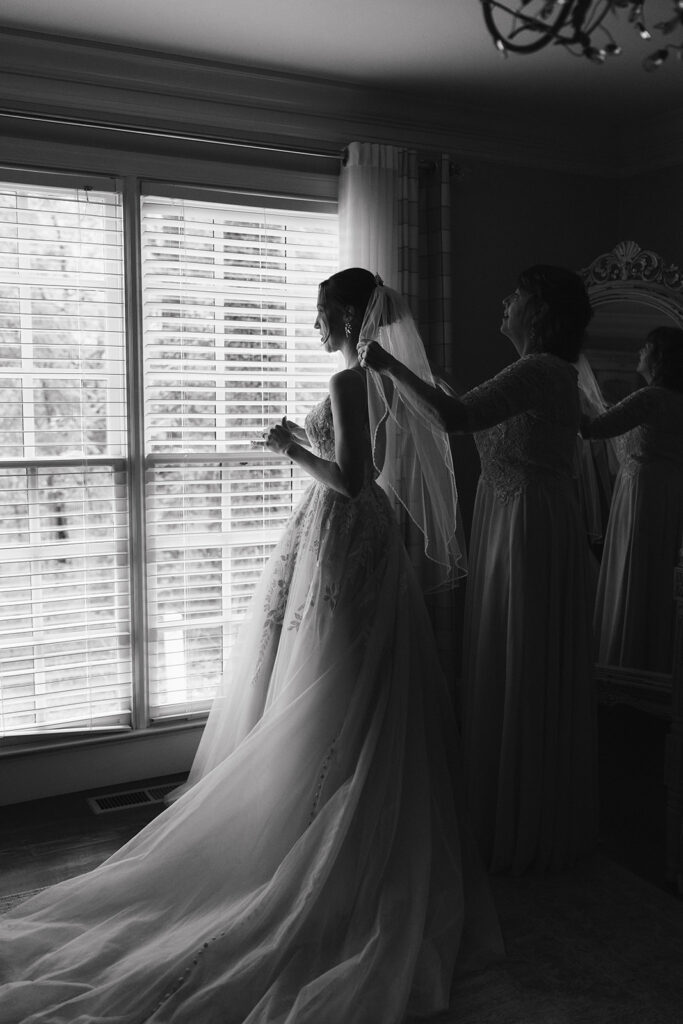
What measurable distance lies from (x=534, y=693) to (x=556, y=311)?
117 centimetres

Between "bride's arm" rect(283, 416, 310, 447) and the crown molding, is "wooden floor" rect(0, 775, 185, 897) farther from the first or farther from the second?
the crown molding

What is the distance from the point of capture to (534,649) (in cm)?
284

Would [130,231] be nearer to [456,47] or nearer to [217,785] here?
[456,47]

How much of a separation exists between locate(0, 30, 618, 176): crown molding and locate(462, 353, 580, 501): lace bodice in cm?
151

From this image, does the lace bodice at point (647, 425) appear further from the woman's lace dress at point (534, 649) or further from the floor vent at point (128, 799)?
the floor vent at point (128, 799)

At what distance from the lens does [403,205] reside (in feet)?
12.4

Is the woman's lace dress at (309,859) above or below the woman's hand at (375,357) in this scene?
below

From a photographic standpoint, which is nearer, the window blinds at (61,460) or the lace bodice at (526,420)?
the lace bodice at (526,420)

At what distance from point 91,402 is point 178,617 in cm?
87

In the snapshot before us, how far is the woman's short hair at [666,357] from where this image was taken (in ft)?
11.3

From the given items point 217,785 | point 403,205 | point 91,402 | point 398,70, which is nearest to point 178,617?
point 91,402

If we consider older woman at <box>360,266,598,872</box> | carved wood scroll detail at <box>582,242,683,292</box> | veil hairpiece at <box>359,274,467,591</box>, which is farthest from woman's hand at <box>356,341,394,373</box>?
carved wood scroll detail at <box>582,242,683,292</box>

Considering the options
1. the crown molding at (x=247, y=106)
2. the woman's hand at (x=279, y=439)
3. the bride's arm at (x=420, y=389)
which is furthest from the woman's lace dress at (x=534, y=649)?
the crown molding at (x=247, y=106)

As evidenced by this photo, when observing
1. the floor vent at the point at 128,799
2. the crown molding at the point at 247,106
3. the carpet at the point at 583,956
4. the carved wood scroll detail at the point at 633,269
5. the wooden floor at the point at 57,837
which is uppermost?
the crown molding at the point at 247,106
